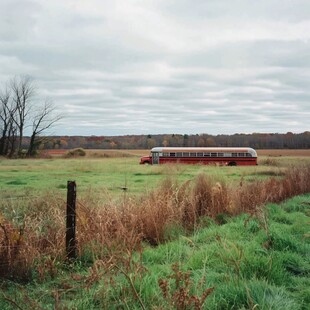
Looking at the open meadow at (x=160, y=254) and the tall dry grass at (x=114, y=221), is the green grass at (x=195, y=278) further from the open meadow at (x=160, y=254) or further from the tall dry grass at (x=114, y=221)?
the tall dry grass at (x=114, y=221)

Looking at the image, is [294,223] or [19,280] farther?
[294,223]

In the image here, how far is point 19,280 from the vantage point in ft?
20.6

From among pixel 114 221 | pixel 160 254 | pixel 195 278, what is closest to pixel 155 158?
pixel 114 221

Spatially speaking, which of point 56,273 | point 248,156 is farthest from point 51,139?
point 56,273

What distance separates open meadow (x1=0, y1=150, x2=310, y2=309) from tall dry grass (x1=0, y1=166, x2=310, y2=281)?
0.06 feet

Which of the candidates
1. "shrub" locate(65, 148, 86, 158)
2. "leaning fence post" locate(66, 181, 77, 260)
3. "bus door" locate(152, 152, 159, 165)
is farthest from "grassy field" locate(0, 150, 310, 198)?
"shrub" locate(65, 148, 86, 158)

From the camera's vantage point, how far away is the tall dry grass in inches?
255

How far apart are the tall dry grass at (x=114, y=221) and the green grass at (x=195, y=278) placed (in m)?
0.33

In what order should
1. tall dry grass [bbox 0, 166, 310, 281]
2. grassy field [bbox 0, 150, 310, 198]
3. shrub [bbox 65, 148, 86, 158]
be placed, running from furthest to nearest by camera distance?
1. shrub [bbox 65, 148, 86, 158]
2. grassy field [bbox 0, 150, 310, 198]
3. tall dry grass [bbox 0, 166, 310, 281]

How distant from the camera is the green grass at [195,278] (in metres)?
4.75

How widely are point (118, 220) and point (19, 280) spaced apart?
2660mm

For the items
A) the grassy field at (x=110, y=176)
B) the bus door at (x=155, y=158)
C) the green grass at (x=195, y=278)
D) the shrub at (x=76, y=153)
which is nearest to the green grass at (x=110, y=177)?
the grassy field at (x=110, y=176)

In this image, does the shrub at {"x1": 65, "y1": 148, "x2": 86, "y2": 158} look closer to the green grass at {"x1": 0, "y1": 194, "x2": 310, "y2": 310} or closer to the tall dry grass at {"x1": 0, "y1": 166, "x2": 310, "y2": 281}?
the tall dry grass at {"x1": 0, "y1": 166, "x2": 310, "y2": 281}

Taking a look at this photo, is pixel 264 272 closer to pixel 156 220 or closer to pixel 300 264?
pixel 300 264
